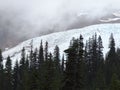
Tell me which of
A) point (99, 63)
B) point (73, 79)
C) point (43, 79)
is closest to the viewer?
point (73, 79)

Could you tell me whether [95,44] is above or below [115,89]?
above

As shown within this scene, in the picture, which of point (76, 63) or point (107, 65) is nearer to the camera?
point (76, 63)

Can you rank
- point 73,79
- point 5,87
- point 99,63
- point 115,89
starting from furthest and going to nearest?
point 99,63 < point 5,87 < point 73,79 < point 115,89

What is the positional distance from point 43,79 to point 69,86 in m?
3.53

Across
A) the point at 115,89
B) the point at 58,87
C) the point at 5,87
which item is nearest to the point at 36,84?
the point at 58,87

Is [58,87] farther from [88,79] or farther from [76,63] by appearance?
[88,79]

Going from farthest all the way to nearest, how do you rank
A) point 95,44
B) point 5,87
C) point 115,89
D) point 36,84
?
point 95,44
point 5,87
point 36,84
point 115,89

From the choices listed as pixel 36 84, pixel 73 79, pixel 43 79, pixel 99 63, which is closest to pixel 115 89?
pixel 73 79

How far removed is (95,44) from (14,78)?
18158 mm

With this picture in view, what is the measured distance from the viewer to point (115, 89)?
3259 cm

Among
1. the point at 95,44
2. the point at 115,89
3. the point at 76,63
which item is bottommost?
the point at 115,89

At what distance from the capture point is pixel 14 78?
8406cm

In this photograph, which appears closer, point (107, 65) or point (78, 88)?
point (78, 88)

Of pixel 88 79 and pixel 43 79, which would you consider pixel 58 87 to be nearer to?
pixel 43 79
